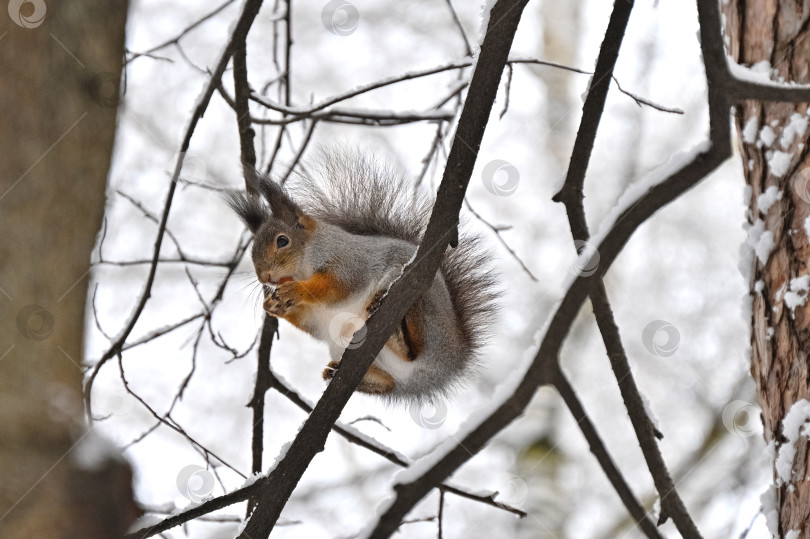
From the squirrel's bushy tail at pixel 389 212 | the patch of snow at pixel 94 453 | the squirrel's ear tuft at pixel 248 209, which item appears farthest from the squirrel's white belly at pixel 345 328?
the patch of snow at pixel 94 453

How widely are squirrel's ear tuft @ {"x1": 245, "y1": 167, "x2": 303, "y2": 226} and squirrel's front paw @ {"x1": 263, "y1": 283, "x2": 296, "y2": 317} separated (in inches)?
8.6

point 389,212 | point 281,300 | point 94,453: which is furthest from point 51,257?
point 389,212

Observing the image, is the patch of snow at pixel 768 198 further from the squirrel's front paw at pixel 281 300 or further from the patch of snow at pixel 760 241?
the squirrel's front paw at pixel 281 300

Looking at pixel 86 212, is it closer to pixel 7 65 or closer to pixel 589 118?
pixel 7 65

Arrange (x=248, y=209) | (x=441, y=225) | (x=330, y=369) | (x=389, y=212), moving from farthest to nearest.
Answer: (x=389, y=212) < (x=248, y=209) < (x=330, y=369) < (x=441, y=225)

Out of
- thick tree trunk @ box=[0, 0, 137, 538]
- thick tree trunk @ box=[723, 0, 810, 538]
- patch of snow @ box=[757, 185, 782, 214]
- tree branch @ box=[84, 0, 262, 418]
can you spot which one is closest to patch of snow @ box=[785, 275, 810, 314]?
thick tree trunk @ box=[723, 0, 810, 538]

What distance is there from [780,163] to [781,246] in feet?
0.58

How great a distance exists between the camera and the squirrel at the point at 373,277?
2.14 m

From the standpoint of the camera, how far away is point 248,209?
2.39 metres

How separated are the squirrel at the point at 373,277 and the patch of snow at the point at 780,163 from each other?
82 cm

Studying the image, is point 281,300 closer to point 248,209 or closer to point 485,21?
point 248,209

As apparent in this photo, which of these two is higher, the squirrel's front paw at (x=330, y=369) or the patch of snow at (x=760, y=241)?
the patch of snow at (x=760, y=241)

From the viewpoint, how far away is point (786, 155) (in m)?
1.86

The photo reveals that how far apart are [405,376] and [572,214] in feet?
2.29
